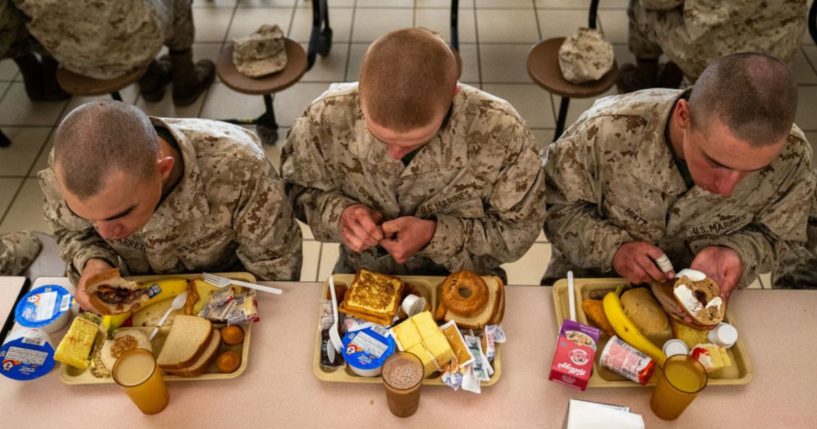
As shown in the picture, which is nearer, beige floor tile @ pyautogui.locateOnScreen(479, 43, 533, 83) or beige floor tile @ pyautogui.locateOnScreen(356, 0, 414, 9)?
beige floor tile @ pyautogui.locateOnScreen(479, 43, 533, 83)

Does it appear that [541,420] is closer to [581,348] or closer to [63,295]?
[581,348]

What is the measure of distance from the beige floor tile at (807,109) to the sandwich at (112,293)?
414 centimetres

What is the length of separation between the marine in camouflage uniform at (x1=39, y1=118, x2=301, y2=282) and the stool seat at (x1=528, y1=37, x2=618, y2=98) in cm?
186

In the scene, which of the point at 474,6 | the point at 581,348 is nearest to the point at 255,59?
the point at 474,6

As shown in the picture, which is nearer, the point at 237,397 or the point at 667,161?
the point at 237,397

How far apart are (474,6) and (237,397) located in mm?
4297

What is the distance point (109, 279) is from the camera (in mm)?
1685

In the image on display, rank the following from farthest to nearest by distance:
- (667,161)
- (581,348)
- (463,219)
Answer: (463,219), (667,161), (581,348)

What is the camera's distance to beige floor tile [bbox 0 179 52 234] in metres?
3.43

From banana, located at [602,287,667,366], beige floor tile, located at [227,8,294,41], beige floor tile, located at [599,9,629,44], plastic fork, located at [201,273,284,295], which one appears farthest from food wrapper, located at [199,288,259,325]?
beige floor tile, located at [599,9,629,44]

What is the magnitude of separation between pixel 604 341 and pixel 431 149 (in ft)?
2.54

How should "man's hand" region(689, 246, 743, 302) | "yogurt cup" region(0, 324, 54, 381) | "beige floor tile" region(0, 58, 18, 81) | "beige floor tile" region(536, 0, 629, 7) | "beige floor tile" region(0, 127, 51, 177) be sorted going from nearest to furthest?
"yogurt cup" region(0, 324, 54, 381) → "man's hand" region(689, 246, 743, 302) → "beige floor tile" region(0, 127, 51, 177) → "beige floor tile" region(0, 58, 18, 81) → "beige floor tile" region(536, 0, 629, 7)

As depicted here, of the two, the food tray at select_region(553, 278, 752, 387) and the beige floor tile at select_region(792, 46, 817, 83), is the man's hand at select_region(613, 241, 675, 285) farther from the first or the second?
the beige floor tile at select_region(792, 46, 817, 83)

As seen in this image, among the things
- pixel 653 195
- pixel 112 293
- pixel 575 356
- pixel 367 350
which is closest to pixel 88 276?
pixel 112 293
